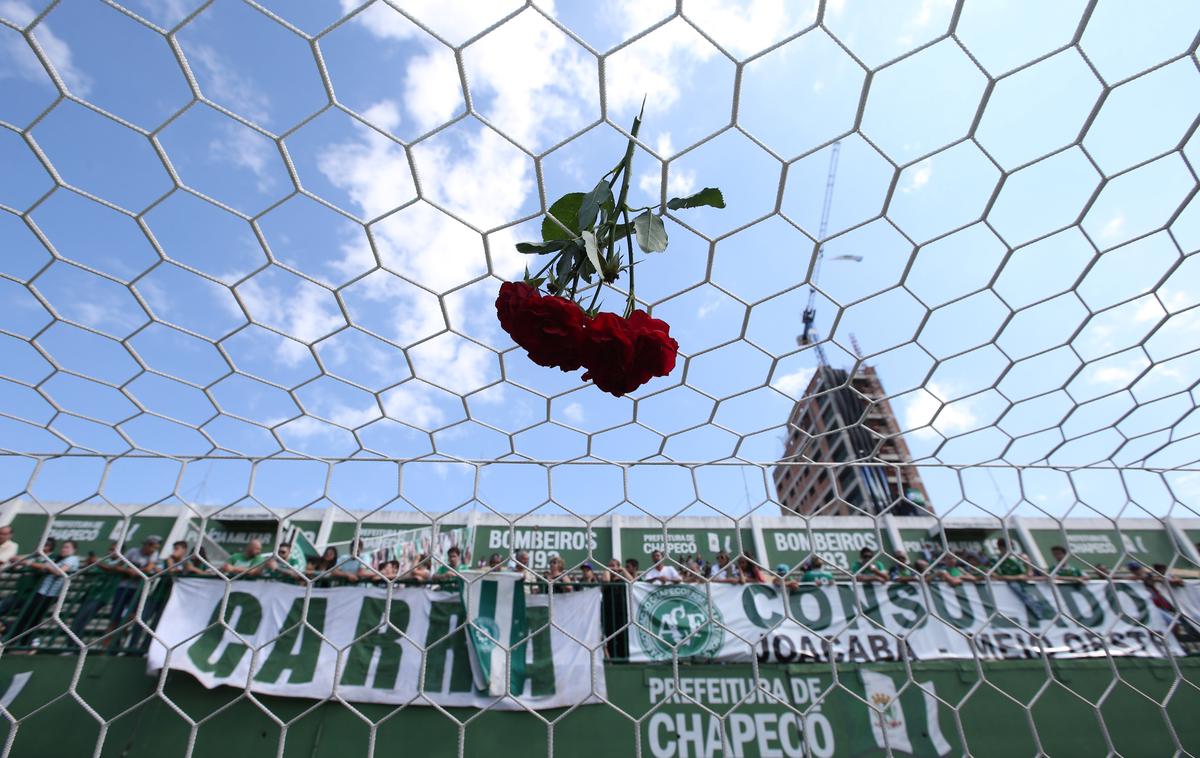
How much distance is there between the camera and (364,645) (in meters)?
3.54

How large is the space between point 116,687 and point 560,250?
13.2ft

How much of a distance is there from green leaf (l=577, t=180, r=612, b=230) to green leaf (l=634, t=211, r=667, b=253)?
0.08m

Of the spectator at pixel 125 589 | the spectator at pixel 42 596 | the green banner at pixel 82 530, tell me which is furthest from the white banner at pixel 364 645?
the green banner at pixel 82 530

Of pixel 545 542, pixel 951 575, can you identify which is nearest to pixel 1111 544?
pixel 951 575

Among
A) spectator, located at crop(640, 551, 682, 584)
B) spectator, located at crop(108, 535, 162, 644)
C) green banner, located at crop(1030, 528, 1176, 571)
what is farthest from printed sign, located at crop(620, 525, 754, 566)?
spectator, located at crop(108, 535, 162, 644)

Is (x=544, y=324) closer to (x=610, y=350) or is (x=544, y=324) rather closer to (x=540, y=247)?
(x=610, y=350)

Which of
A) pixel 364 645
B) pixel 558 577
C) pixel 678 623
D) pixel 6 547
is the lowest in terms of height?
pixel 364 645

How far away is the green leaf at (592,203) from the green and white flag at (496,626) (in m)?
2.60

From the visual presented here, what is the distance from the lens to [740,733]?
11.0 feet

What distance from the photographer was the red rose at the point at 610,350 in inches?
38.2

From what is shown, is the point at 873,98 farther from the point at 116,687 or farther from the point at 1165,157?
the point at 116,687

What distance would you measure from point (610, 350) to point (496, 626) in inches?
123

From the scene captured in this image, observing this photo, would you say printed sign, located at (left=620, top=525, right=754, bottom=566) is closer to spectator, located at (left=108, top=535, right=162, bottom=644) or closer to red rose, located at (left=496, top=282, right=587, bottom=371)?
spectator, located at (left=108, top=535, right=162, bottom=644)

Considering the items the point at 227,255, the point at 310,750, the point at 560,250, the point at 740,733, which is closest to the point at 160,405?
the point at 227,255
